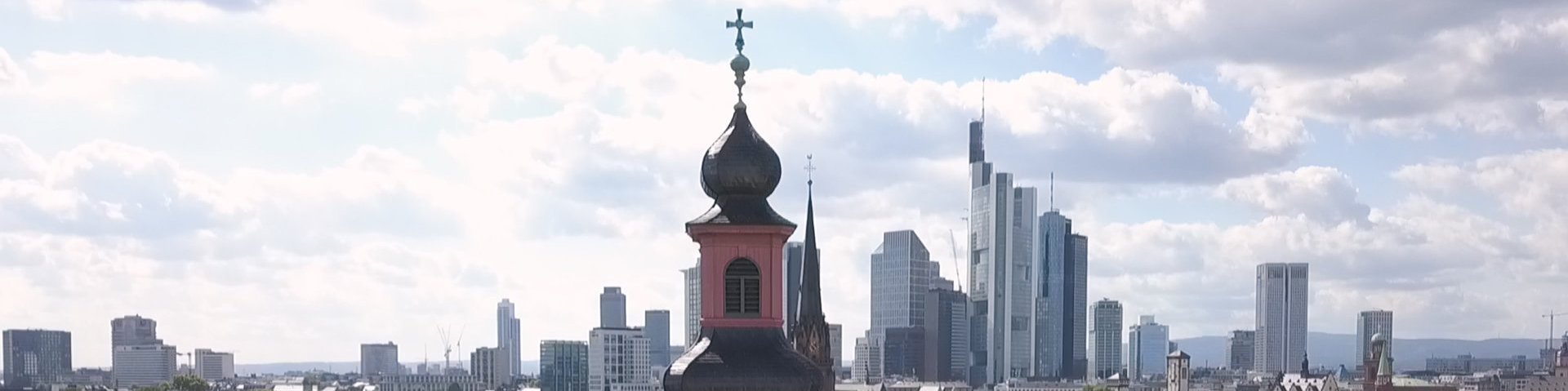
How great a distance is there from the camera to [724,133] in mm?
25828

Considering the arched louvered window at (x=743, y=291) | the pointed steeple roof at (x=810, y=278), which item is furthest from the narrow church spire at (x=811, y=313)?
the arched louvered window at (x=743, y=291)

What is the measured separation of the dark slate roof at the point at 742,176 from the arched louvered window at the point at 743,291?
0.59 metres

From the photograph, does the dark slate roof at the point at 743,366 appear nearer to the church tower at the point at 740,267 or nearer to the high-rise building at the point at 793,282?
the church tower at the point at 740,267

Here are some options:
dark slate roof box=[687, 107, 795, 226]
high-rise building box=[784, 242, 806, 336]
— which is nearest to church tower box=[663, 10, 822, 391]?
dark slate roof box=[687, 107, 795, 226]

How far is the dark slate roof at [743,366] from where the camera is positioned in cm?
2508

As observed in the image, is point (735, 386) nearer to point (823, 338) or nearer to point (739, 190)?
point (739, 190)

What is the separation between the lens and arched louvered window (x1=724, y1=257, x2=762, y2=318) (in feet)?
84.2

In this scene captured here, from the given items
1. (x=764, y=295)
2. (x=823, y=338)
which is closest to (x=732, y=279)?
(x=764, y=295)

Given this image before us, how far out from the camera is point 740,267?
25.7 metres

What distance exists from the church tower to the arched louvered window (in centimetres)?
1

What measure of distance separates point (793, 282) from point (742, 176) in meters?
117

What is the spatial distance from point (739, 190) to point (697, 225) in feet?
2.43

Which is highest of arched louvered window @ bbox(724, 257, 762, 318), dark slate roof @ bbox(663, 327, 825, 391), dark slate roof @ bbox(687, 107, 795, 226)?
dark slate roof @ bbox(687, 107, 795, 226)

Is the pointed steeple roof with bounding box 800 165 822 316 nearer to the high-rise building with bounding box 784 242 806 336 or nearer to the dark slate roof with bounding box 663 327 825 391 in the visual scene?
the high-rise building with bounding box 784 242 806 336
